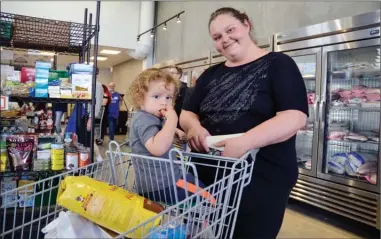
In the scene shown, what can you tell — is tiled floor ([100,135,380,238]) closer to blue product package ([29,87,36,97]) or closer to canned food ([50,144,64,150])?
canned food ([50,144,64,150])

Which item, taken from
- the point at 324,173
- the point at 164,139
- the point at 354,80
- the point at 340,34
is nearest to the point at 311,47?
the point at 340,34

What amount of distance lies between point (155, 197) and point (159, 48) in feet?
29.3

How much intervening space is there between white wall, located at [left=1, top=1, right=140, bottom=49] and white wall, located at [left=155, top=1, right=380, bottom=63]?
2.94 feet

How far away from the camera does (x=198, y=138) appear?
4.26 feet

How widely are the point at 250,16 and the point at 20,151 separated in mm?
4111

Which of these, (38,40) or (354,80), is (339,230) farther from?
(38,40)

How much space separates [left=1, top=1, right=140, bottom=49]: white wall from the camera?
809 centimetres

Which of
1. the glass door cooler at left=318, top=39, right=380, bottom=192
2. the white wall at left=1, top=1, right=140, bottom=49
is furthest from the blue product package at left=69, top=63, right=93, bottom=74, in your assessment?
the white wall at left=1, top=1, right=140, bottom=49

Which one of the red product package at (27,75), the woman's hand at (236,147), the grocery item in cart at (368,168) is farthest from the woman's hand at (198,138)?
the grocery item in cart at (368,168)

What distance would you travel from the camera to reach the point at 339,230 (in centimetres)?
324

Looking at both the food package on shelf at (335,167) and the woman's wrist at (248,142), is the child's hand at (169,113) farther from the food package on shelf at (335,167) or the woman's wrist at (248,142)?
the food package on shelf at (335,167)

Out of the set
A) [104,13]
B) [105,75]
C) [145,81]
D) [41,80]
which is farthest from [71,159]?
[105,75]

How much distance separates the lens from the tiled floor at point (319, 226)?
122 inches

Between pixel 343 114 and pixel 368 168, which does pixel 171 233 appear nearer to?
pixel 368 168
